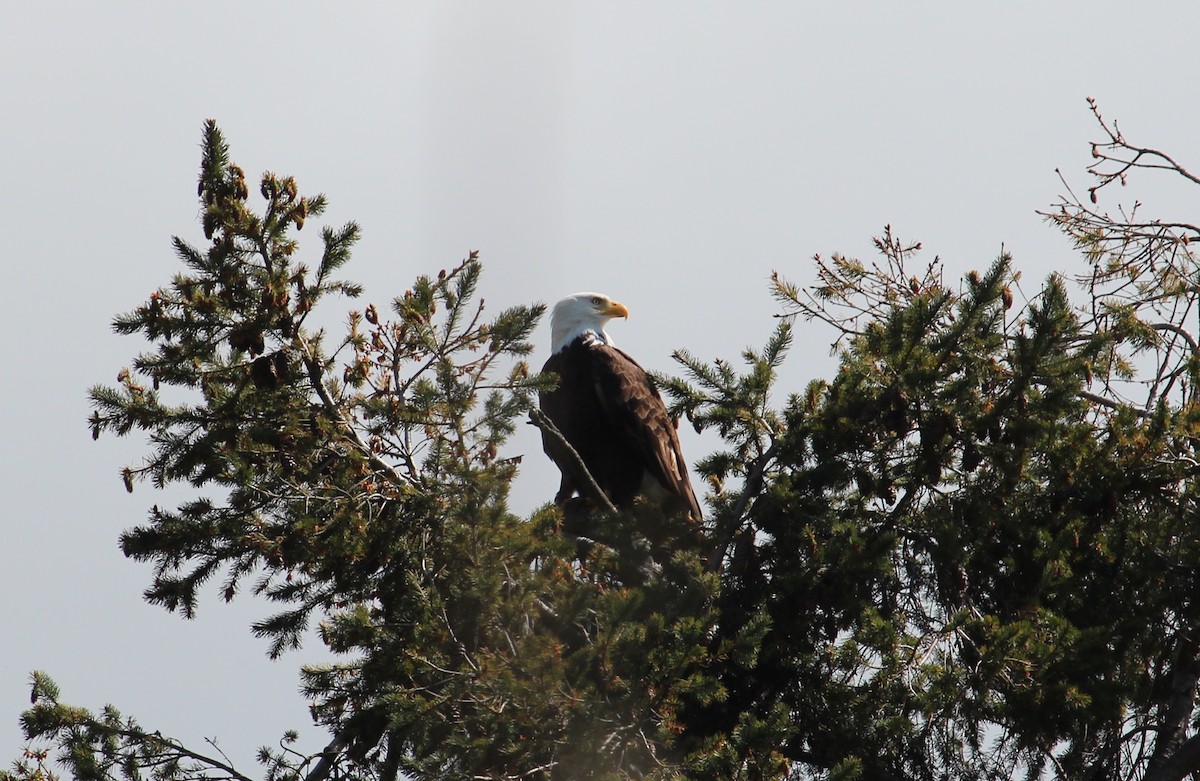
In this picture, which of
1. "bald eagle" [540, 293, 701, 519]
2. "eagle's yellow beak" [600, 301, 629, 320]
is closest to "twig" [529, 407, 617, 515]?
"bald eagle" [540, 293, 701, 519]

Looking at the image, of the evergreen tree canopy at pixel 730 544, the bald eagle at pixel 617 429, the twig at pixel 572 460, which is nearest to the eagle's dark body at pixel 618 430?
the bald eagle at pixel 617 429

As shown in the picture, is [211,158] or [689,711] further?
[689,711]

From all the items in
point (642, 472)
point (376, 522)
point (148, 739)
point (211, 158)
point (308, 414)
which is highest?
point (642, 472)

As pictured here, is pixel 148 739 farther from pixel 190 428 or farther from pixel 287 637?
pixel 190 428

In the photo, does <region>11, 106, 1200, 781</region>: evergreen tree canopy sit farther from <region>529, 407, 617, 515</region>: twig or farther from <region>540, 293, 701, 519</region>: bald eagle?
<region>540, 293, 701, 519</region>: bald eagle

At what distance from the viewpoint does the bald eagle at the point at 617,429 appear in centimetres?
736

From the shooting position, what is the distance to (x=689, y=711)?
496 centimetres

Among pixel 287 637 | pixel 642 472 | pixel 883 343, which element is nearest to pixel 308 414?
pixel 287 637

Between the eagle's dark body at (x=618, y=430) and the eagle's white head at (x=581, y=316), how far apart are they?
0.47 metres

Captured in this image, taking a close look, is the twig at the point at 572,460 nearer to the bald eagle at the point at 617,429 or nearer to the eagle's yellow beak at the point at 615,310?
the bald eagle at the point at 617,429

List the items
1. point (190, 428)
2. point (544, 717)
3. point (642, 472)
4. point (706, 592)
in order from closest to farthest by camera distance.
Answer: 1. point (544, 717)
2. point (706, 592)
3. point (190, 428)
4. point (642, 472)

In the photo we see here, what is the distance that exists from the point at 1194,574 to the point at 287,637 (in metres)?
3.40

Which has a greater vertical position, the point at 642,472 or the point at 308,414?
the point at 642,472

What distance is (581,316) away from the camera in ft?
27.0
